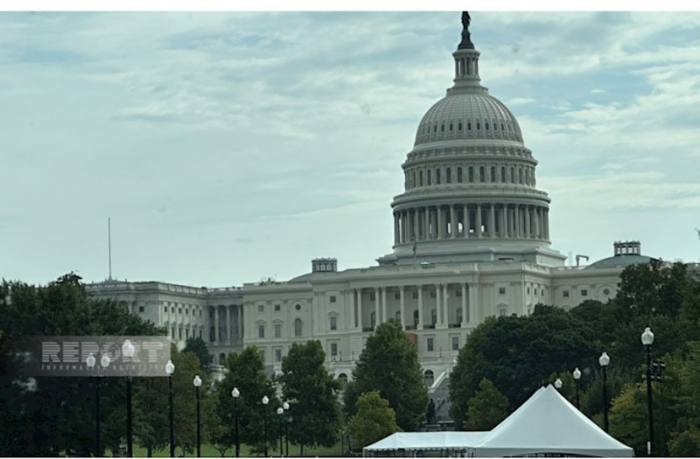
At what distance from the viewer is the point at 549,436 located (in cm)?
6925

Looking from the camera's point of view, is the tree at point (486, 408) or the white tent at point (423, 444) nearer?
the white tent at point (423, 444)

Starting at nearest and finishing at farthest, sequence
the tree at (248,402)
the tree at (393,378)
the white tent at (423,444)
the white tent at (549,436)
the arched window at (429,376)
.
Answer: the white tent at (549,436), the white tent at (423,444), the tree at (248,402), the tree at (393,378), the arched window at (429,376)

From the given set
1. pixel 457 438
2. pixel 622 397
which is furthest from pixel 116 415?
pixel 622 397

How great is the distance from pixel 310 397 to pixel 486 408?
40.0 feet

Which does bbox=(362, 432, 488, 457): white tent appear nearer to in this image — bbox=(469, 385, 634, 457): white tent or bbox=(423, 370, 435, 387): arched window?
bbox=(469, 385, 634, 457): white tent

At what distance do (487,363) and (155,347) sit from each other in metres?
49.5

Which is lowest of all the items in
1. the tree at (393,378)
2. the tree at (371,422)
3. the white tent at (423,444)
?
the white tent at (423,444)

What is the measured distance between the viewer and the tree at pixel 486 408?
136 metres

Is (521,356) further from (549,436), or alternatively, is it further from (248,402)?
(549,436)

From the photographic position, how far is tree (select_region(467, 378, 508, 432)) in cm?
13600

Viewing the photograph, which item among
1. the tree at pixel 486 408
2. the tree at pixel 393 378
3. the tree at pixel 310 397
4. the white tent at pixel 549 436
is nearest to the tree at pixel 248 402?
the tree at pixel 310 397

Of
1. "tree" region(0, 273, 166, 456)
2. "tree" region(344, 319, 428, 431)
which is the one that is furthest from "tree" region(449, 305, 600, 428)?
"tree" region(0, 273, 166, 456)

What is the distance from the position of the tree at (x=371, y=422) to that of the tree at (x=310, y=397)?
135cm

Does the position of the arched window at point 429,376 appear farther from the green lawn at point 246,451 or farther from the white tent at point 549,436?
the white tent at point 549,436
